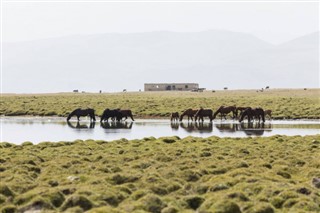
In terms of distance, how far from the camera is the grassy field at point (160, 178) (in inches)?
628

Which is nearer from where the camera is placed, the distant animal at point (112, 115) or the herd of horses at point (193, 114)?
the herd of horses at point (193, 114)

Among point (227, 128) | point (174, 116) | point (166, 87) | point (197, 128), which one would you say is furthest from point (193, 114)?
point (166, 87)

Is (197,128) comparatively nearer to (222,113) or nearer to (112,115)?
(112,115)

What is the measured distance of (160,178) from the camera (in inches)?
754

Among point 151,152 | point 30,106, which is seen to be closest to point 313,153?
point 151,152

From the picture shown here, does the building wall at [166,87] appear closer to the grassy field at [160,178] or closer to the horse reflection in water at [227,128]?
the horse reflection in water at [227,128]

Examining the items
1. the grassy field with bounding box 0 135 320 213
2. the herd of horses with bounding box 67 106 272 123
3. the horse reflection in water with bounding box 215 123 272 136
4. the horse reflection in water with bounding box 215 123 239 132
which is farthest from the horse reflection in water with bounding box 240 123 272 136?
the grassy field with bounding box 0 135 320 213

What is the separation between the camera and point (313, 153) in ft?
87.1

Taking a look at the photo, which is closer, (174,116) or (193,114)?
(174,116)

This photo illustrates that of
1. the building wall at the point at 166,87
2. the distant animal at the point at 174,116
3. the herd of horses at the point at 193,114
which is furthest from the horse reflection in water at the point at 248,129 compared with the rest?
the building wall at the point at 166,87

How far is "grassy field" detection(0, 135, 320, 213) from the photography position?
52.3 ft

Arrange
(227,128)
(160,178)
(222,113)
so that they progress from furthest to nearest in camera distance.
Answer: (222,113), (227,128), (160,178)

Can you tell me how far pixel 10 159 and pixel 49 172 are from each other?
3.51 meters

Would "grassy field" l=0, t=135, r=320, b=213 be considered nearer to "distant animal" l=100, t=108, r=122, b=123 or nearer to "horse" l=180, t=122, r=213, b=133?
"horse" l=180, t=122, r=213, b=133
